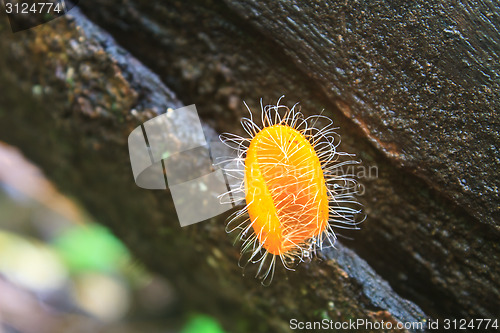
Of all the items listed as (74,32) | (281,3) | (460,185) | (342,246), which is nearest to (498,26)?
(460,185)

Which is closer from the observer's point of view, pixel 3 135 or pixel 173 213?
pixel 173 213

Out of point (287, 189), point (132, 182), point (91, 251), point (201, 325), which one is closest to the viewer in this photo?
point (287, 189)

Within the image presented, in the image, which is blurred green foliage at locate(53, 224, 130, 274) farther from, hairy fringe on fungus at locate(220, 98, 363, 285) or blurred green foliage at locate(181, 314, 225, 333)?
hairy fringe on fungus at locate(220, 98, 363, 285)

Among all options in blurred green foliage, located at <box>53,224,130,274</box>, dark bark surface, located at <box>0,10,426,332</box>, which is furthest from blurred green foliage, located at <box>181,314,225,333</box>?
blurred green foliage, located at <box>53,224,130,274</box>

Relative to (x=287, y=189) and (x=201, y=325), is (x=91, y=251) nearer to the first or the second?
(x=201, y=325)

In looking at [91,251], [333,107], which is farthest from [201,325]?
[333,107]

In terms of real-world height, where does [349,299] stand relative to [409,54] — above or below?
below

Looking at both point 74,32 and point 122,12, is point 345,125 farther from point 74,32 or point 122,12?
point 74,32
